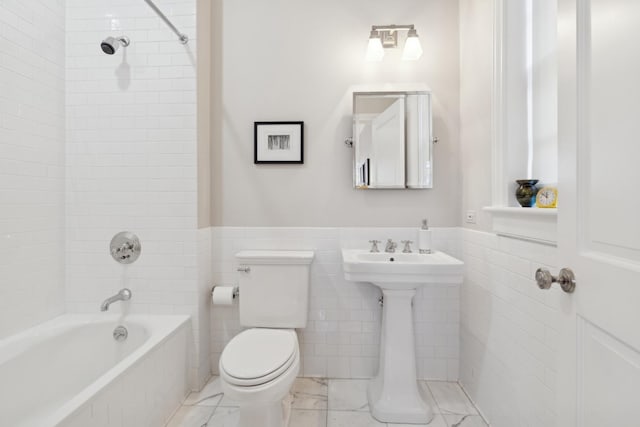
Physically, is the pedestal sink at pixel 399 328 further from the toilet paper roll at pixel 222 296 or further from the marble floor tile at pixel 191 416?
the marble floor tile at pixel 191 416

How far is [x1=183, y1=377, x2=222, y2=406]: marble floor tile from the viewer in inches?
72.3

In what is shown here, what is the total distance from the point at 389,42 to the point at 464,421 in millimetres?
2193

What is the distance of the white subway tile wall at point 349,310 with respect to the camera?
2.08m

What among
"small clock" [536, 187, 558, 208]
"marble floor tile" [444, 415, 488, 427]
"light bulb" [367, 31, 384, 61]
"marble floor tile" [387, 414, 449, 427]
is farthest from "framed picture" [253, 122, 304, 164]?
"marble floor tile" [444, 415, 488, 427]

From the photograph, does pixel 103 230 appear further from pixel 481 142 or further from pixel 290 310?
pixel 481 142

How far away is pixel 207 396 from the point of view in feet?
6.21

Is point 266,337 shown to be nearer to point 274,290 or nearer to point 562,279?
point 274,290

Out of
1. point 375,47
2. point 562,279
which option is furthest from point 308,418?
point 375,47

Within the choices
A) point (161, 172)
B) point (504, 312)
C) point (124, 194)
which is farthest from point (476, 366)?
point (124, 194)

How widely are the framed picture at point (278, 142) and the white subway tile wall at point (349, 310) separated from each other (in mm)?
463

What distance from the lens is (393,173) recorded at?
2.06 metres

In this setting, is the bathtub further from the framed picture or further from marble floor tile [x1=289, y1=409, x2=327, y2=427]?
the framed picture

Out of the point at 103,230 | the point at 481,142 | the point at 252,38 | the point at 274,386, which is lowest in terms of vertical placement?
the point at 274,386

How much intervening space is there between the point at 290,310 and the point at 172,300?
0.72 m
